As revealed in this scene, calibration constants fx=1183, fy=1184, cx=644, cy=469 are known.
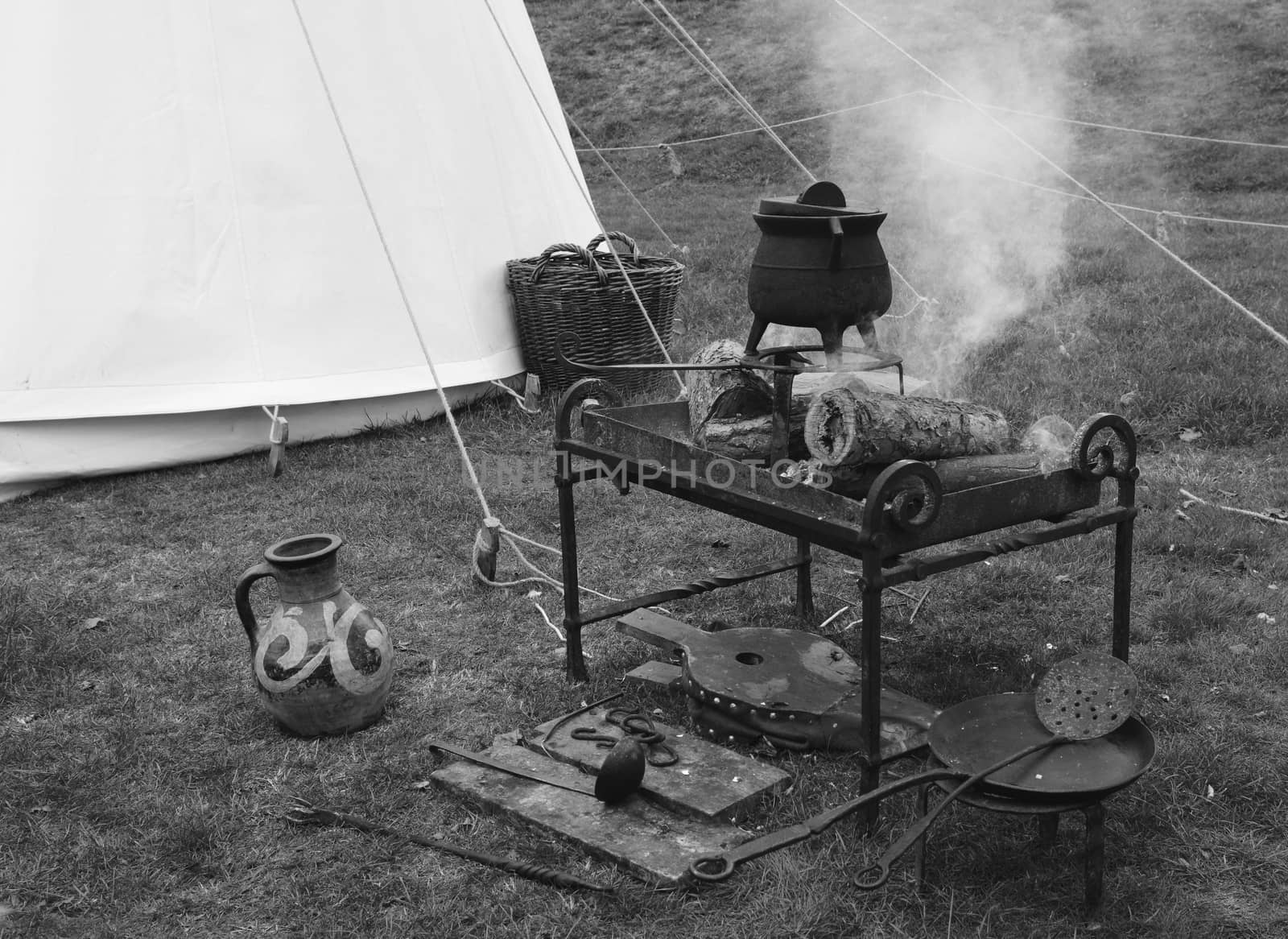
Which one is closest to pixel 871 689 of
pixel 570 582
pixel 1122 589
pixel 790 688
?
pixel 790 688

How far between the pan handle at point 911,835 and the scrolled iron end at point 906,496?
0.46 m

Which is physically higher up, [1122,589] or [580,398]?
[580,398]

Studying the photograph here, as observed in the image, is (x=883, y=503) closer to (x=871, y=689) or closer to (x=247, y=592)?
(x=871, y=689)

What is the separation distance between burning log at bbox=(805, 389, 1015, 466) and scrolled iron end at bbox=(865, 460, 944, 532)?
0.29 m

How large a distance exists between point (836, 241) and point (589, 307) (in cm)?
303

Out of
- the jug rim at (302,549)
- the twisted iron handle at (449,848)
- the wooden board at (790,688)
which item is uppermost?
the jug rim at (302,549)

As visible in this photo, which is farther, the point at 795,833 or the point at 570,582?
the point at 570,582

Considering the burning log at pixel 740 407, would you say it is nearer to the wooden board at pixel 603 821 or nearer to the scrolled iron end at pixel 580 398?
the scrolled iron end at pixel 580 398

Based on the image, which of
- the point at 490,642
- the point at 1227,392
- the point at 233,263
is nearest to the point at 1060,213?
the point at 1227,392

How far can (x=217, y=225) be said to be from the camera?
4.95 metres

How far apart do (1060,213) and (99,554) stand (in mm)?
7327

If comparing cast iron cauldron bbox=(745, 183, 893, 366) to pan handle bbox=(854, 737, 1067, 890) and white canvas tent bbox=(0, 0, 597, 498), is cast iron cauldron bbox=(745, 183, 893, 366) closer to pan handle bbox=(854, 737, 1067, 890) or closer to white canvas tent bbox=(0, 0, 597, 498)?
pan handle bbox=(854, 737, 1067, 890)

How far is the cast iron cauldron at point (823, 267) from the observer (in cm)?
265

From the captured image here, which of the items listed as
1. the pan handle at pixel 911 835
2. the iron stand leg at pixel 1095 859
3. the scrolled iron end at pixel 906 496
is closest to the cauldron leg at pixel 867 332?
the scrolled iron end at pixel 906 496
